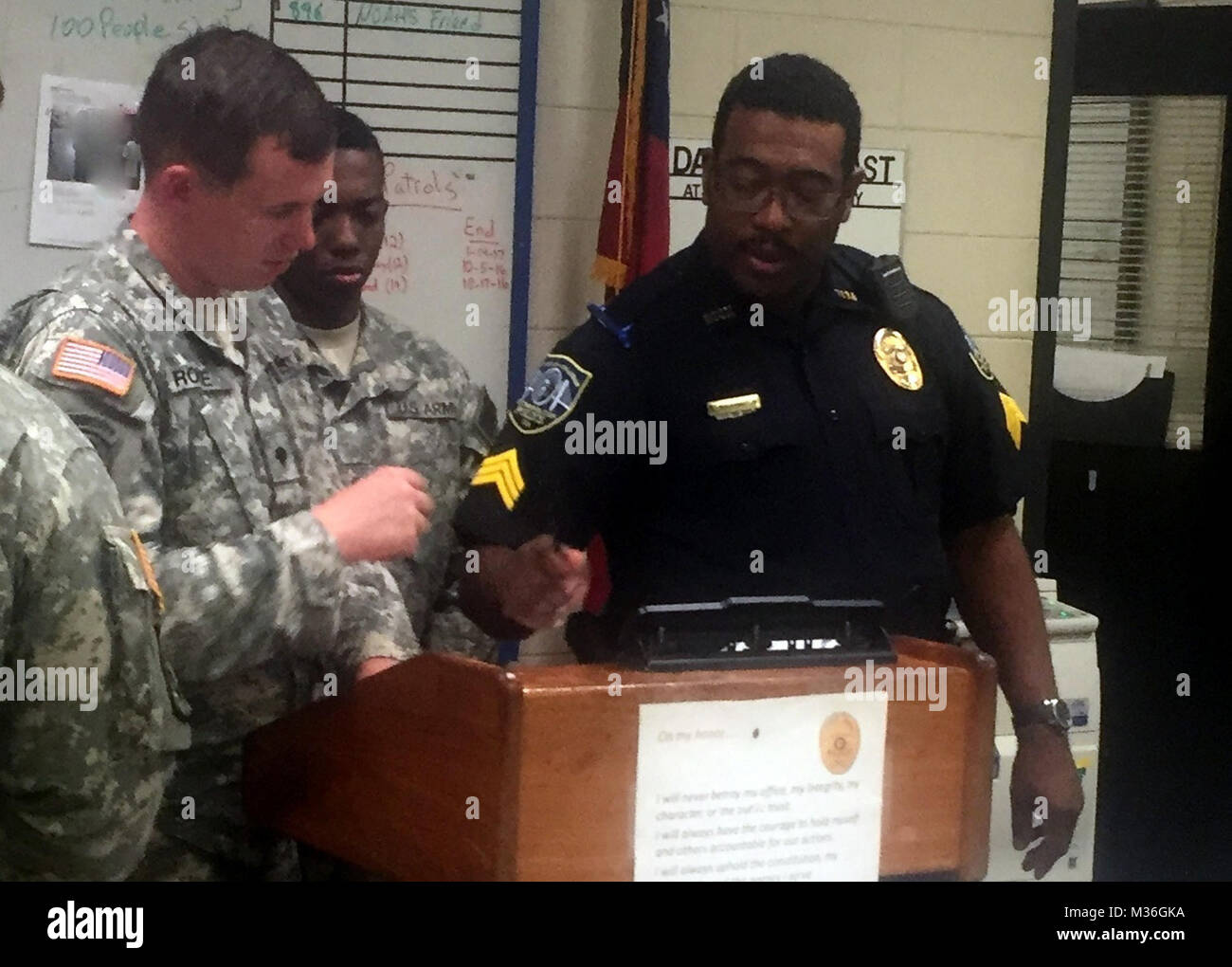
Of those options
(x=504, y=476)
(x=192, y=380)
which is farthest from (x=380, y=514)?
(x=192, y=380)

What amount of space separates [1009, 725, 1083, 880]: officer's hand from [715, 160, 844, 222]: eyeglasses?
627 mm

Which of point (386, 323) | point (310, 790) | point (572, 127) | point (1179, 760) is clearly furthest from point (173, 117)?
point (1179, 760)

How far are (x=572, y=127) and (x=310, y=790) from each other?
2.69ft

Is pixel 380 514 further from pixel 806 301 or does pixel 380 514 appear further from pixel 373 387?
pixel 806 301

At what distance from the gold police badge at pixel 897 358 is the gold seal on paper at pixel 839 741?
1.57ft

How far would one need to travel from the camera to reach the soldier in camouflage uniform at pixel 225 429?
1.20 metres

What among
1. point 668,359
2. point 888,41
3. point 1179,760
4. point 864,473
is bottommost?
point 1179,760

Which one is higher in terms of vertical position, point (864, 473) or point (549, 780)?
point (864, 473)

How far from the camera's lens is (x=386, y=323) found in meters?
1.44

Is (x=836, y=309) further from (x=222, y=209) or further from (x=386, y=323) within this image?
(x=222, y=209)

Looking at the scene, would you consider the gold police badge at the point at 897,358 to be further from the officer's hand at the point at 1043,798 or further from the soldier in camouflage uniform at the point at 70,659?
the soldier in camouflage uniform at the point at 70,659

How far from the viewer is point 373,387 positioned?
141 cm

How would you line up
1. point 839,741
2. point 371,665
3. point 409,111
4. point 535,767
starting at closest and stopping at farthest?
point 535,767 < point 839,741 < point 371,665 < point 409,111

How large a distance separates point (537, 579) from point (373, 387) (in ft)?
0.93
